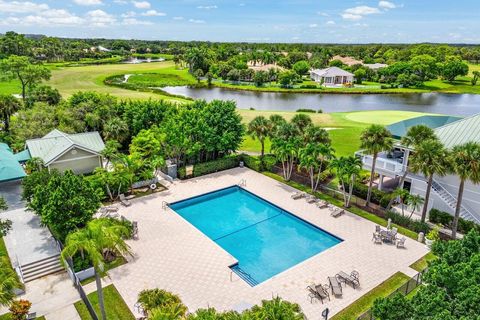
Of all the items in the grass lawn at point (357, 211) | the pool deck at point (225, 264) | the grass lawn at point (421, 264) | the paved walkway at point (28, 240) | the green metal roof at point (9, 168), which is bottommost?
the pool deck at point (225, 264)

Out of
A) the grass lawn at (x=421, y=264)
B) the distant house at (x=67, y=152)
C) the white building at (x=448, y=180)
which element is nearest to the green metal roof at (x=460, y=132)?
the white building at (x=448, y=180)

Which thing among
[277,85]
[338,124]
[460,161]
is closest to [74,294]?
[460,161]

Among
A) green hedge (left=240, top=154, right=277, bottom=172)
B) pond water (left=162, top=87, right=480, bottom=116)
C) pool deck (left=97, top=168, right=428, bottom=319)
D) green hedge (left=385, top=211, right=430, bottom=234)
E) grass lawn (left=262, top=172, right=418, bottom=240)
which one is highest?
pond water (left=162, top=87, right=480, bottom=116)

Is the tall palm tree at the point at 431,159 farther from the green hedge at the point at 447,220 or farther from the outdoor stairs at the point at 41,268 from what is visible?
the outdoor stairs at the point at 41,268

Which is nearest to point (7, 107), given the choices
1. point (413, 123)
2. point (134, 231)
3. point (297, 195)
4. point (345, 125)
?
→ point (134, 231)

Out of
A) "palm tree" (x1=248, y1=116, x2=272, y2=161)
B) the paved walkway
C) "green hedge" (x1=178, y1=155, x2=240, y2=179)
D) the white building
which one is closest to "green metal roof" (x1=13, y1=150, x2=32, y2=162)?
the paved walkway

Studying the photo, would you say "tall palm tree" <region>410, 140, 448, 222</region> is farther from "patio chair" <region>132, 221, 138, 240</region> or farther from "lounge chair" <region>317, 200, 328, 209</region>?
"patio chair" <region>132, 221, 138, 240</region>
